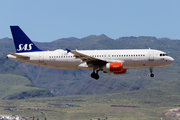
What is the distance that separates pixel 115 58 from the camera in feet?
238

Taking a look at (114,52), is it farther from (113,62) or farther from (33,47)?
(33,47)

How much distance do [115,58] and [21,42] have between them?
24.3 meters

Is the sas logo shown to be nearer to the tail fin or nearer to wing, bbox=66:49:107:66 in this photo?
the tail fin

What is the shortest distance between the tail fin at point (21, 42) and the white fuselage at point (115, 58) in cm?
371

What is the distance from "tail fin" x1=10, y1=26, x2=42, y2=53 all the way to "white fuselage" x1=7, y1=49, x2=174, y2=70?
3.71 meters

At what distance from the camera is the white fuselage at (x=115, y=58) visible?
7231cm

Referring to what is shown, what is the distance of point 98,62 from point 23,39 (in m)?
21.0

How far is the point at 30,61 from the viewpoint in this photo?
7625 centimetres

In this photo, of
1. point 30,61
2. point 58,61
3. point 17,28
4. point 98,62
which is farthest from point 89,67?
point 17,28

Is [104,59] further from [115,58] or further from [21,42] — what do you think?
[21,42]

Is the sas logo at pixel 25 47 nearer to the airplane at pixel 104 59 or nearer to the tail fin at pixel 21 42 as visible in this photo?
the tail fin at pixel 21 42

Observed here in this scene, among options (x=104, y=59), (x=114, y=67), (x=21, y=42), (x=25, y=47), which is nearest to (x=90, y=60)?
(x=104, y=59)

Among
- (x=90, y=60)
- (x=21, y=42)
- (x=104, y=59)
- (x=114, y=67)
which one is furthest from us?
(x=21, y=42)

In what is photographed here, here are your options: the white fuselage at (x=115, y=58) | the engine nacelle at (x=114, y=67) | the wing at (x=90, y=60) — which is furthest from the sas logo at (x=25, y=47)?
the engine nacelle at (x=114, y=67)
